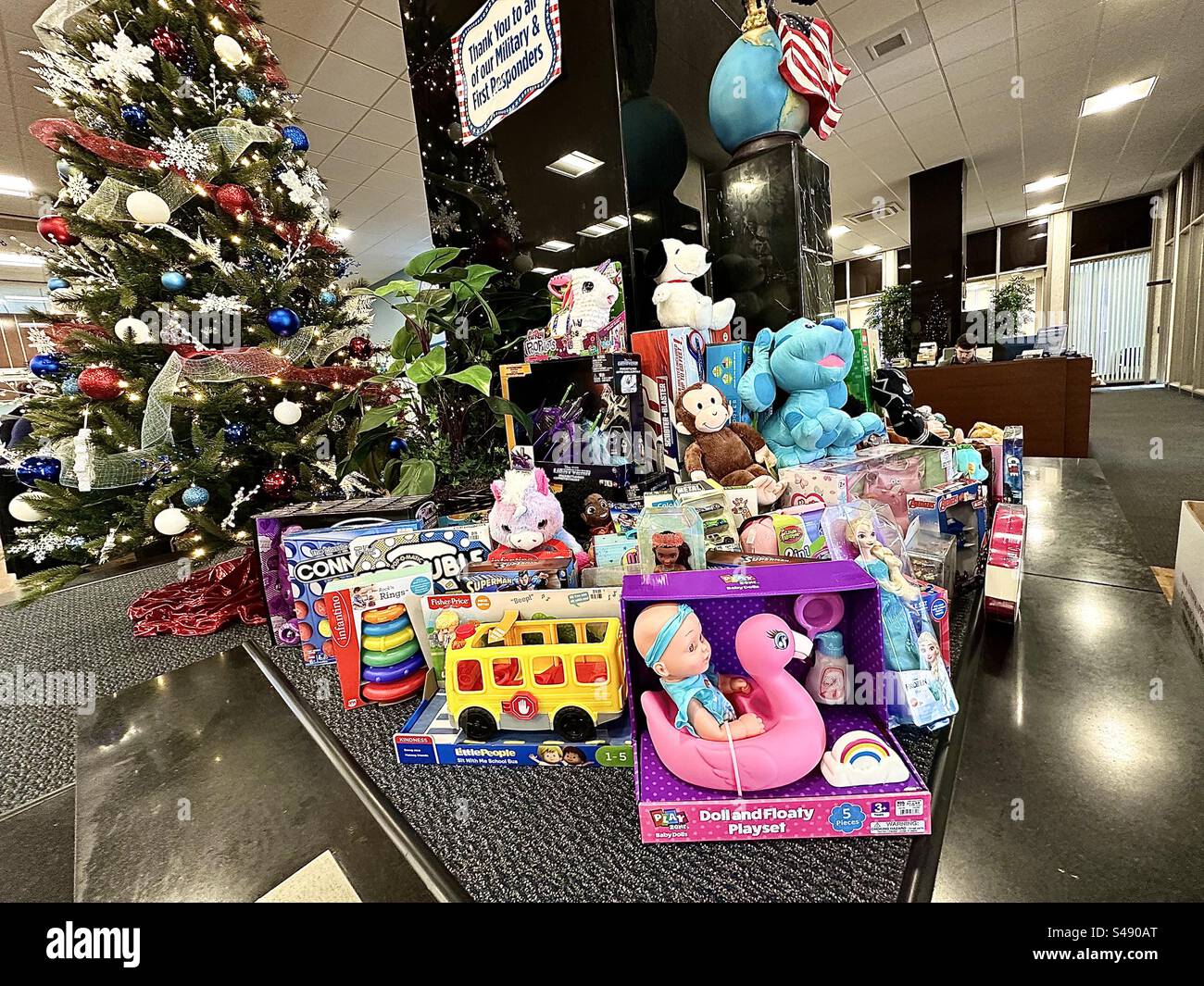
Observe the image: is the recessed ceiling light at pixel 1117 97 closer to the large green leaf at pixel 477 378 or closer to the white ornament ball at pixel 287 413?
the large green leaf at pixel 477 378

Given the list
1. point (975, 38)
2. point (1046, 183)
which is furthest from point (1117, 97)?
point (1046, 183)

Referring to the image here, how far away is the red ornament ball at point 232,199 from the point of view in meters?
1.58

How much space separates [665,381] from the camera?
4.32 feet

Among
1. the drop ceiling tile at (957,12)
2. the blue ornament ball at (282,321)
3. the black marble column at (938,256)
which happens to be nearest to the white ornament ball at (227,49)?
the blue ornament ball at (282,321)

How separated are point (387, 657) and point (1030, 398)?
11.3ft

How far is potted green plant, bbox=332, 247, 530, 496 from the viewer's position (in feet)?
4.51

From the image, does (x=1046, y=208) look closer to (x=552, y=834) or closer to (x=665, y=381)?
(x=665, y=381)

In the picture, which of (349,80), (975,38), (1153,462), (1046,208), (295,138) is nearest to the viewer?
(295,138)

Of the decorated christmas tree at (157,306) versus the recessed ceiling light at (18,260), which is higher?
the recessed ceiling light at (18,260)

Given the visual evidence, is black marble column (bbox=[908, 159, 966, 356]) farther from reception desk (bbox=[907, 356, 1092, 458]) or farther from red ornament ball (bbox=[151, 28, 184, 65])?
red ornament ball (bbox=[151, 28, 184, 65])

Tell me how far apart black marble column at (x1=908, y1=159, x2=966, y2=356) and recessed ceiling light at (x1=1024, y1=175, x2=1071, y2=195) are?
1.57m

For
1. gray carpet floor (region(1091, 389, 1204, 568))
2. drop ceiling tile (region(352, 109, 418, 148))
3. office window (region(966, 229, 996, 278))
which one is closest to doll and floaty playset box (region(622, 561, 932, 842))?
gray carpet floor (region(1091, 389, 1204, 568))

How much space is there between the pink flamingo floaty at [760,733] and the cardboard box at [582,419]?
635 mm
